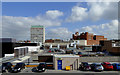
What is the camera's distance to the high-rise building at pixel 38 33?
189 metres

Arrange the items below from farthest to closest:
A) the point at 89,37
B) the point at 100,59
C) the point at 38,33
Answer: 1. the point at 38,33
2. the point at 89,37
3. the point at 100,59

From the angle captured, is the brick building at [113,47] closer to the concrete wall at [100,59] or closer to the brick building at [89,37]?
the concrete wall at [100,59]

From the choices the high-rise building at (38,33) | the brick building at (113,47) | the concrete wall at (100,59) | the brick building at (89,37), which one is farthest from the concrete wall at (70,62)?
the high-rise building at (38,33)

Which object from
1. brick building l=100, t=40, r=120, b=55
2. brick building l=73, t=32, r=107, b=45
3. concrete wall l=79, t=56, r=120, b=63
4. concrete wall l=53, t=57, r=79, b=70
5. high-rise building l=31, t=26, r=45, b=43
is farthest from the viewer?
high-rise building l=31, t=26, r=45, b=43

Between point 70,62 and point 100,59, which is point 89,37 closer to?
point 100,59

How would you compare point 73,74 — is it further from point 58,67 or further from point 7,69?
point 7,69

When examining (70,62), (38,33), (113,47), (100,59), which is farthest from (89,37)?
(38,33)

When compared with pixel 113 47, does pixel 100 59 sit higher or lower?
lower

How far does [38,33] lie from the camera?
190500 mm

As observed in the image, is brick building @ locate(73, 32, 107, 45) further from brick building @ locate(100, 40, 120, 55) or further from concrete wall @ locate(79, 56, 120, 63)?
concrete wall @ locate(79, 56, 120, 63)

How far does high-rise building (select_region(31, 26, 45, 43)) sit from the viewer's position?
620ft

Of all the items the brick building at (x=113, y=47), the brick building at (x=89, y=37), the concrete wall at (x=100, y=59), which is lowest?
the concrete wall at (x=100, y=59)

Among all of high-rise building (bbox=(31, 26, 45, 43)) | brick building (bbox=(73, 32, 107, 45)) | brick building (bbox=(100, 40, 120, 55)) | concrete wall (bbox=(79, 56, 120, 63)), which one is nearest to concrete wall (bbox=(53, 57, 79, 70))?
concrete wall (bbox=(79, 56, 120, 63))

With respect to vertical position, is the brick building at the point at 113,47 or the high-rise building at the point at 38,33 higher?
the high-rise building at the point at 38,33
